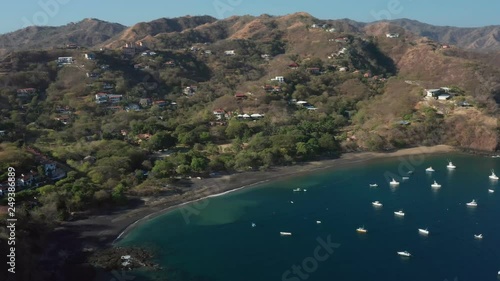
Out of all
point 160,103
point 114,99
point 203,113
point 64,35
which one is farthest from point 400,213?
point 64,35

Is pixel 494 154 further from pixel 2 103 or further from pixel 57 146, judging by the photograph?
pixel 2 103

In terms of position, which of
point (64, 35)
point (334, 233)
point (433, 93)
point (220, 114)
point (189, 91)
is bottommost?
point (334, 233)

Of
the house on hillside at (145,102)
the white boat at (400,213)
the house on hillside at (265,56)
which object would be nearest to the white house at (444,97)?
the white boat at (400,213)

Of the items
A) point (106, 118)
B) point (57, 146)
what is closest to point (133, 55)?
point (106, 118)

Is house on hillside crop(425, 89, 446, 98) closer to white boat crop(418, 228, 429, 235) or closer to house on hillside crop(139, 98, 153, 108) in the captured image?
white boat crop(418, 228, 429, 235)

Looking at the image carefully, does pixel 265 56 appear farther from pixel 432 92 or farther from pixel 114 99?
pixel 432 92

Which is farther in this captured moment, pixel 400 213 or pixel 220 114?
pixel 220 114

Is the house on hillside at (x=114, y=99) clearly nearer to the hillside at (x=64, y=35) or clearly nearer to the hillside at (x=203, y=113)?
the hillside at (x=203, y=113)

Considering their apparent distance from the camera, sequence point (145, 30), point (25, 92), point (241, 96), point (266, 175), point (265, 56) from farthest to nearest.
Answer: point (145, 30) < point (265, 56) < point (241, 96) < point (25, 92) < point (266, 175)
